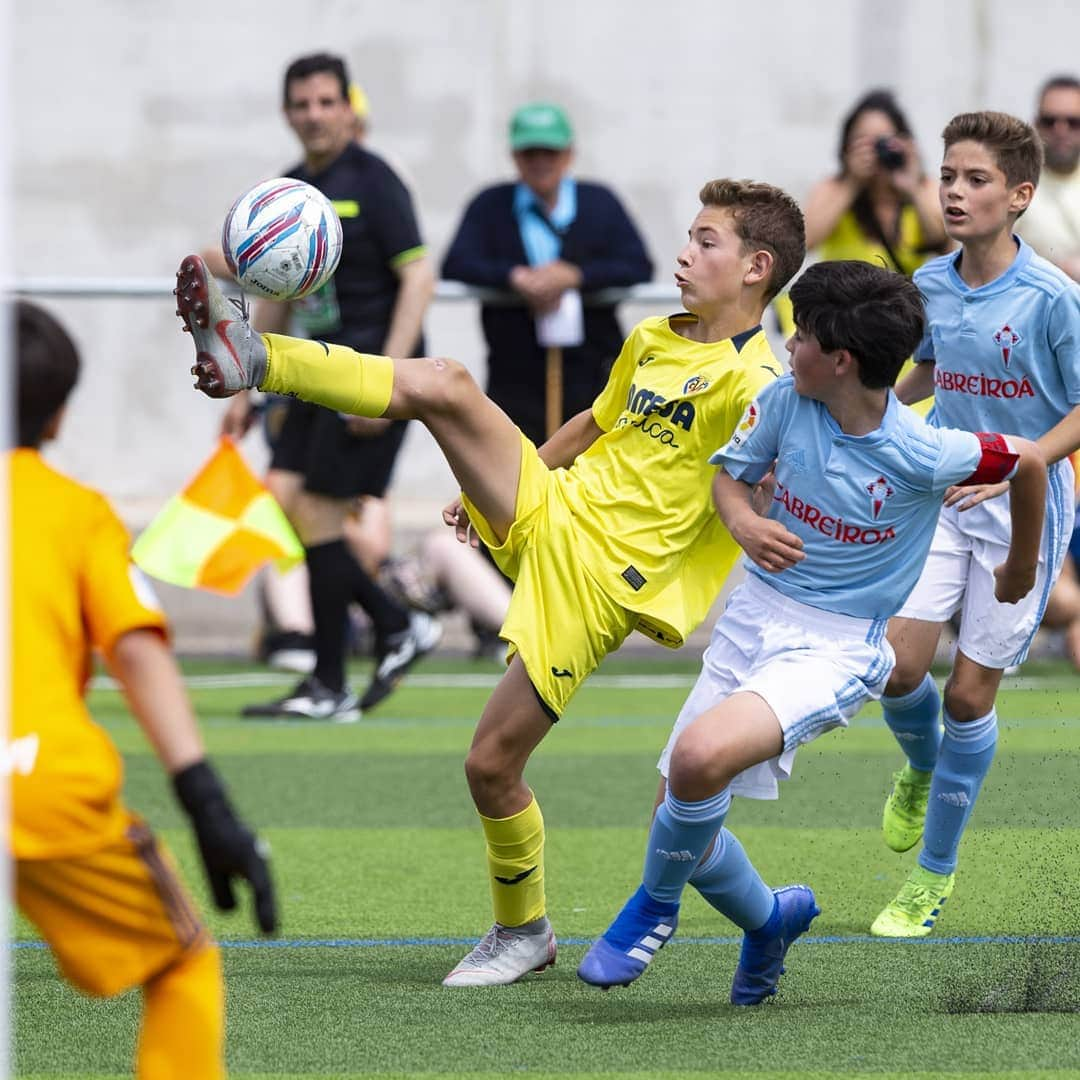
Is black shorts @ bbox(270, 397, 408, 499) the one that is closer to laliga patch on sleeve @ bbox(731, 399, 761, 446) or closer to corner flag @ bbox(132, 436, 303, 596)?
corner flag @ bbox(132, 436, 303, 596)

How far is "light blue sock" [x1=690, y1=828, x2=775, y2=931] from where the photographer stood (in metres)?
4.45

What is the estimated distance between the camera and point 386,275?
893 centimetres

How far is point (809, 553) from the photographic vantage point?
448cm

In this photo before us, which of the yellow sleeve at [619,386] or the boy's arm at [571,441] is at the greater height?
the yellow sleeve at [619,386]

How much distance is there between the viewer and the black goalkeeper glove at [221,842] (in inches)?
119

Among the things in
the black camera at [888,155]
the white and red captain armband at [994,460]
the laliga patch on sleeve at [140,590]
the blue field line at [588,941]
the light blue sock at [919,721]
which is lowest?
the blue field line at [588,941]

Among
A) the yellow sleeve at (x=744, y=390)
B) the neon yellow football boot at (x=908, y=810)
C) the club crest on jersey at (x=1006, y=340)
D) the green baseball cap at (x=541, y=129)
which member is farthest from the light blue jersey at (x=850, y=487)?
the green baseball cap at (x=541, y=129)

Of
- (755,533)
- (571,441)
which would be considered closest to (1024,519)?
(755,533)

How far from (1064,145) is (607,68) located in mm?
5381

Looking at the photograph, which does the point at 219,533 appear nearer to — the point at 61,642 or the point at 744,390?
the point at 744,390

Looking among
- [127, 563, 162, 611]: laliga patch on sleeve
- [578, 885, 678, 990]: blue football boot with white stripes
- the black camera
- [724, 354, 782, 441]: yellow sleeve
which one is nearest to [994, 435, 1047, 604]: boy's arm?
[724, 354, 782, 441]: yellow sleeve

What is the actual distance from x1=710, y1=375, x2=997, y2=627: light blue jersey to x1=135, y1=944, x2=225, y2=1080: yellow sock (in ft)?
5.88

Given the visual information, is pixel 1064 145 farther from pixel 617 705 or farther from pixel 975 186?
pixel 975 186

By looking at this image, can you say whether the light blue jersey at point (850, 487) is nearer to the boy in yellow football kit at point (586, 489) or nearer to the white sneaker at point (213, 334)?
the boy in yellow football kit at point (586, 489)
